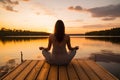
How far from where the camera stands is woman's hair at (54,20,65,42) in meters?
6.31

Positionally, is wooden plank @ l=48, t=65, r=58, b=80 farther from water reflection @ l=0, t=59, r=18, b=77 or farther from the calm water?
water reflection @ l=0, t=59, r=18, b=77

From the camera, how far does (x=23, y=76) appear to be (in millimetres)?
5445

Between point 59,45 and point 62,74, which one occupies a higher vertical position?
Result: point 59,45

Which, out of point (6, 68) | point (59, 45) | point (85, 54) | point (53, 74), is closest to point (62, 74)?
point (53, 74)

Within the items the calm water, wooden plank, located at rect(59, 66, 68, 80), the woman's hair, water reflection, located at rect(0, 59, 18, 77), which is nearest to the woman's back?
the woman's hair

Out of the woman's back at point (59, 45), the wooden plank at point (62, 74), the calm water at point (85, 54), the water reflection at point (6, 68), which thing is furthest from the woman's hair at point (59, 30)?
the water reflection at point (6, 68)

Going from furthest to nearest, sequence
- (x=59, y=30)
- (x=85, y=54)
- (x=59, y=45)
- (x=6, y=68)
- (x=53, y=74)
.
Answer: (x=85, y=54)
(x=6, y=68)
(x=59, y=45)
(x=59, y=30)
(x=53, y=74)

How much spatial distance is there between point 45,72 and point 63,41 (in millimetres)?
1324

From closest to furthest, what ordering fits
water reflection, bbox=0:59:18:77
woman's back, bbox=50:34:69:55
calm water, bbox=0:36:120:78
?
woman's back, bbox=50:34:69:55 → water reflection, bbox=0:59:18:77 → calm water, bbox=0:36:120:78

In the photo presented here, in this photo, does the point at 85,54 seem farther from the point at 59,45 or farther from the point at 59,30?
the point at 59,30

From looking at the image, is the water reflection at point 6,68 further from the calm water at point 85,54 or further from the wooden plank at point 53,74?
the wooden plank at point 53,74

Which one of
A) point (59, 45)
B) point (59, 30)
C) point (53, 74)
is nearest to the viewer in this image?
point (53, 74)

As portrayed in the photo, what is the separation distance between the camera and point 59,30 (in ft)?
21.0

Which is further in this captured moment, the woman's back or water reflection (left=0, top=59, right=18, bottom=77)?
water reflection (left=0, top=59, right=18, bottom=77)
